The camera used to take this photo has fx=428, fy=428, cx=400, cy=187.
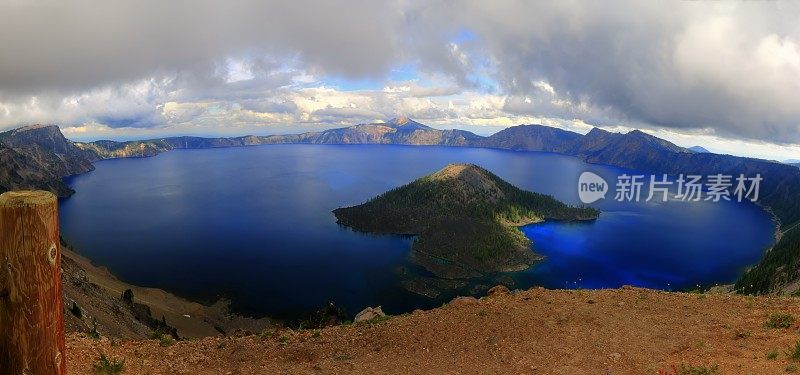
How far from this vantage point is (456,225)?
158m

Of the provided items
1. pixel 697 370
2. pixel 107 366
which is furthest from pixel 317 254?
pixel 697 370

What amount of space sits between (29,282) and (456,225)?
156591 mm

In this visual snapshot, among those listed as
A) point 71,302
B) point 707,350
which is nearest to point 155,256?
point 71,302

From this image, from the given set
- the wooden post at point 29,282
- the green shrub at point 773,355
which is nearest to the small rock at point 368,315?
the green shrub at point 773,355

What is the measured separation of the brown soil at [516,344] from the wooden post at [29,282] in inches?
357

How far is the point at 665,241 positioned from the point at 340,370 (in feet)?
603

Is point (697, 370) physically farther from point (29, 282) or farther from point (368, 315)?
point (368, 315)

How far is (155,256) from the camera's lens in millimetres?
122500

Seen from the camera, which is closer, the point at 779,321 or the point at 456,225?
the point at 779,321

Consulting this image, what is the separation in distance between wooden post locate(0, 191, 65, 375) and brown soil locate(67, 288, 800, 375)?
29.8 ft

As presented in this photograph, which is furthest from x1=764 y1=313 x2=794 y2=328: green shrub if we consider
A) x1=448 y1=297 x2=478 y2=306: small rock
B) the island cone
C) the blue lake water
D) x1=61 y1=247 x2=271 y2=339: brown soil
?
the island cone

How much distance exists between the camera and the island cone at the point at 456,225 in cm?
12750

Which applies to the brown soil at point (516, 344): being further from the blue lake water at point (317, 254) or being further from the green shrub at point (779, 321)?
the blue lake water at point (317, 254)

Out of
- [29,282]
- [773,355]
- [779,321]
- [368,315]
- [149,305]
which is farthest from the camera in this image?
[149,305]
